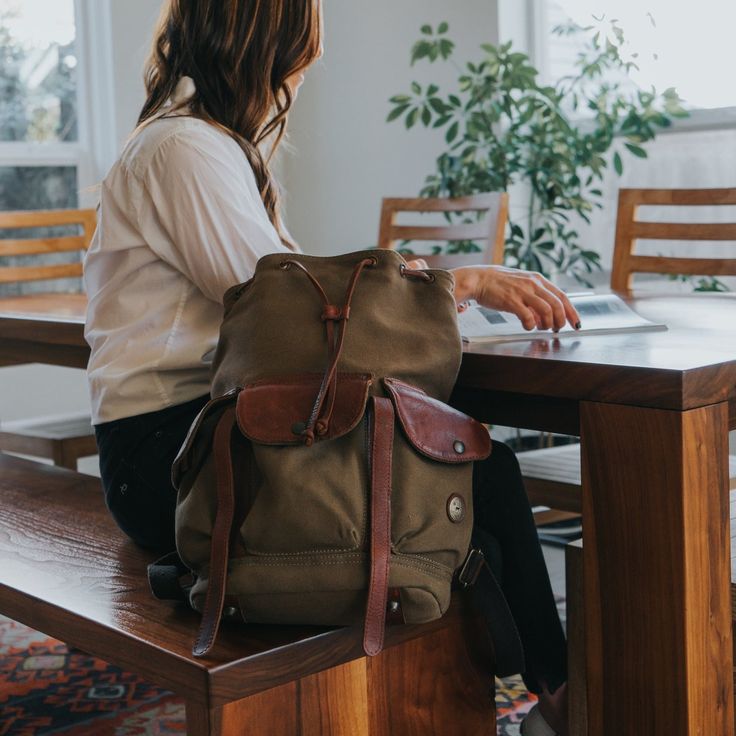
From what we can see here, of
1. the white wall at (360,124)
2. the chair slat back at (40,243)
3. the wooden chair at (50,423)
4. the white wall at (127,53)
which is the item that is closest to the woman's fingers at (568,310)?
the wooden chair at (50,423)

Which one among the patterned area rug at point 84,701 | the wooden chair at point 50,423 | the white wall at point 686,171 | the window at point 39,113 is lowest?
the patterned area rug at point 84,701

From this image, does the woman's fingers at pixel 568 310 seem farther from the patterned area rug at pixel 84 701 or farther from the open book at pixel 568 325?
the patterned area rug at pixel 84 701

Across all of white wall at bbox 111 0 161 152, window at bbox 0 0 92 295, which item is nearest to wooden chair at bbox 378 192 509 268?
white wall at bbox 111 0 161 152

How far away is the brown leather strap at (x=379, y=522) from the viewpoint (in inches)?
41.6

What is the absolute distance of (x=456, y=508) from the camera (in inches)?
44.6

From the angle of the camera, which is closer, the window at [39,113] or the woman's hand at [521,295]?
the woman's hand at [521,295]

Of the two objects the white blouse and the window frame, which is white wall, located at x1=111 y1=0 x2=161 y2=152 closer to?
the window frame

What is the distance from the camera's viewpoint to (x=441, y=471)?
112 centimetres

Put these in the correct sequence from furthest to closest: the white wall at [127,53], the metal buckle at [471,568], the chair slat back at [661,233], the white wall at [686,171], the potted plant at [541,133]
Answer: the white wall at [127,53]
the white wall at [686,171]
the potted plant at [541,133]
the chair slat back at [661,233]
the metal buckle at [471,568]

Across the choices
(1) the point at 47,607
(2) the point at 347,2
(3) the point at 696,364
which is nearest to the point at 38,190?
(2) the point at 347,2

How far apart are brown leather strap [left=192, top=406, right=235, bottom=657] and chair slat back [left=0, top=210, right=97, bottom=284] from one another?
6.41 feet

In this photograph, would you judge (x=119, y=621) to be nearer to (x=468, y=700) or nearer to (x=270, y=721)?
(x=270, y=721)

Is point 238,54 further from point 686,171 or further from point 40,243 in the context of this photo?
point 686,171

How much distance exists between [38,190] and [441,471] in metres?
3.39
